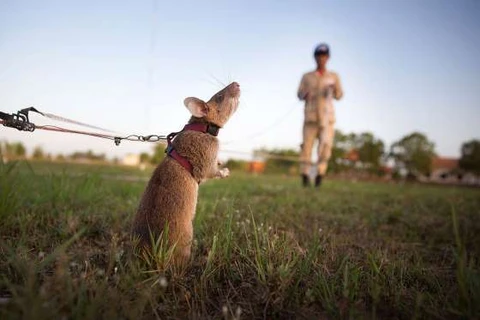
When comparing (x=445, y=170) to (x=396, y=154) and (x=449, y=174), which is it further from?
(x=396, y=154)

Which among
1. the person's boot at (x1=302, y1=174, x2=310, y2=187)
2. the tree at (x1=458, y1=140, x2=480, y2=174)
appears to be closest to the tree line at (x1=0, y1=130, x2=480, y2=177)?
the tree at (x1=458, y1=140, x2=480, y2=174)

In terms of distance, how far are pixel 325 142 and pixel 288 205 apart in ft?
12.5

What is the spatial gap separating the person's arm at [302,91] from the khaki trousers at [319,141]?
0.98 metres

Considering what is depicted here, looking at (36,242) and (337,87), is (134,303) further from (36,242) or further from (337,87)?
(337,87)

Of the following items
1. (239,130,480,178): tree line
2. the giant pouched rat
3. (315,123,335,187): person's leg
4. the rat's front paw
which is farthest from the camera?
(239,130,480,178): tree line

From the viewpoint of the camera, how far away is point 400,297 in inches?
81.3

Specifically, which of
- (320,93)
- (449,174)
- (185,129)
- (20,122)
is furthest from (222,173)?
(449,174)

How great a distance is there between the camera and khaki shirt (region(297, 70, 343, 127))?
29.5 feet

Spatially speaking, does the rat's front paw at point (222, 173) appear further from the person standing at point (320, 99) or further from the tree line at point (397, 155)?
the tree line at point (397, 155)

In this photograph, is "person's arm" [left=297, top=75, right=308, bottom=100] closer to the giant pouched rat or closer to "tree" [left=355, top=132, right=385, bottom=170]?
the giant pouched rat

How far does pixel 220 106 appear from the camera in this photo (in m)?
3.22

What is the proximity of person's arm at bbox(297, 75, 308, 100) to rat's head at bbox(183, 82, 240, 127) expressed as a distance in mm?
5797

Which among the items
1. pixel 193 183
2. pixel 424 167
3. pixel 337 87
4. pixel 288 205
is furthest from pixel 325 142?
pixel 424 167

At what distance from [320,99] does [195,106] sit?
6.81 metres
